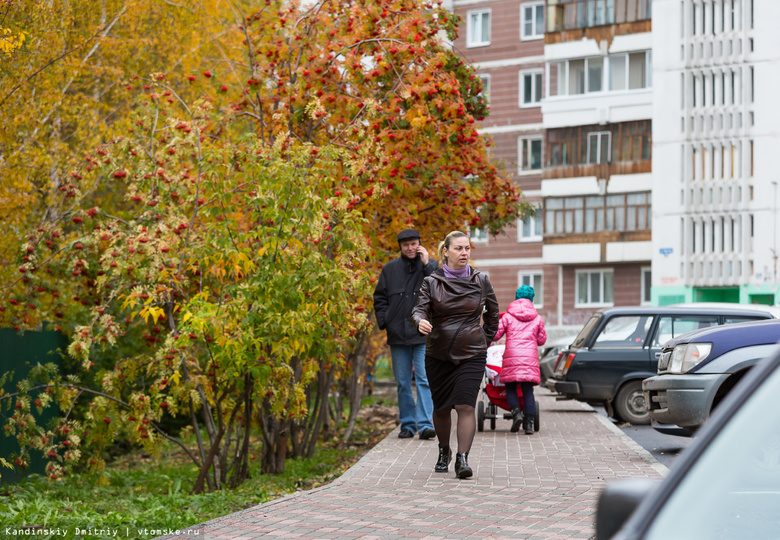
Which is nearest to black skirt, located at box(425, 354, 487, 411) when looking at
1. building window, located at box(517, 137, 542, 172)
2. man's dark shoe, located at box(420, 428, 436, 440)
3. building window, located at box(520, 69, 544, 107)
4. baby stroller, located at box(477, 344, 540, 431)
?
man's dark shoe, located at box(420, 428, 436, 440)

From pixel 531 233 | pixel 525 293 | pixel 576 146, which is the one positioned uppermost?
pixel 576 146

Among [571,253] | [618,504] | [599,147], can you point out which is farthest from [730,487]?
[571,253]

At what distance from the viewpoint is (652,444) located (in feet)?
43.1

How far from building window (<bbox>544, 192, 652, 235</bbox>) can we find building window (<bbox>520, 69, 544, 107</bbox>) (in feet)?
17.7

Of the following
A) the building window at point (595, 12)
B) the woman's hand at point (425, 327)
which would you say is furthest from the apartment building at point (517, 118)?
the woman's hand at point (425, 327)

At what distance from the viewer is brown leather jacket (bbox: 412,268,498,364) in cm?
907

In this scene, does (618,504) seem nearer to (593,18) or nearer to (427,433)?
(427,433)

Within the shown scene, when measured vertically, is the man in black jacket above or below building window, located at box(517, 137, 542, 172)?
below

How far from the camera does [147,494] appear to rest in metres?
10.5

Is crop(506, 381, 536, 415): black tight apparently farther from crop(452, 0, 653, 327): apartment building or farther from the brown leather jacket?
crop(452, 0, 653, 327): apartment building

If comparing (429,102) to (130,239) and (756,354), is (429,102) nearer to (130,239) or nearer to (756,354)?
(130,239)

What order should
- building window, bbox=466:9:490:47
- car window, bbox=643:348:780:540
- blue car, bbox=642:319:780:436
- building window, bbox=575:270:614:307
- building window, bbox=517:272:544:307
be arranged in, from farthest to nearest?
building window, bbox=466:9:490:47 → building window, bbox=517:272:544:307 → building window, bbox=575:270:614:307 → blue car, bbox=642:319:780:436 → car window, bbox=643:348:780:540

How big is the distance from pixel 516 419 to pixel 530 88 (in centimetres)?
4274

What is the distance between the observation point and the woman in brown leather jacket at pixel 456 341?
9.00 meters
